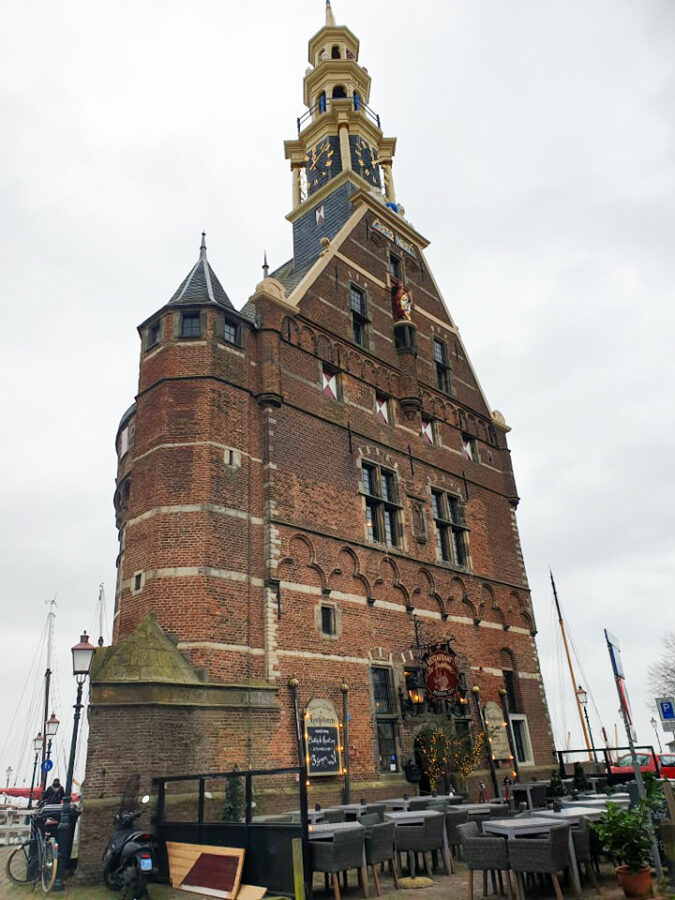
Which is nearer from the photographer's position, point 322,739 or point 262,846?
point 262,846

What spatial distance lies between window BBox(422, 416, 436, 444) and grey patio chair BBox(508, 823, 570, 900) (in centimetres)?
1778

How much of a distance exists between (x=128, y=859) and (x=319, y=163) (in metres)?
30.1

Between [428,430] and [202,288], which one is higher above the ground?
[202,288]

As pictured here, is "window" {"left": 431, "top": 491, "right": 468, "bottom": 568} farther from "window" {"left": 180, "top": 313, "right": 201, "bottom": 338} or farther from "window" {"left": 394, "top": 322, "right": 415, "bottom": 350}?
"window" {"left": 180, "top": 313, "right": 201, "bottom": 338}

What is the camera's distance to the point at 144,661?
14297mm

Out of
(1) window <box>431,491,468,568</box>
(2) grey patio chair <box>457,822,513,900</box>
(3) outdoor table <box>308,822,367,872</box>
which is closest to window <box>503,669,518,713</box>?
(1) window <box>431,491,468,568</box>

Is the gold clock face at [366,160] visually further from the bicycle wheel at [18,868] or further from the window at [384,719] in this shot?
the bicycle wheel at [18,868]

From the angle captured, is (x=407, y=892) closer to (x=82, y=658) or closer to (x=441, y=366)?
(x=82, y=658)

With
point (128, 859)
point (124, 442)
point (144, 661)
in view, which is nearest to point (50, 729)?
point (124, 442)

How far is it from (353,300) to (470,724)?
1475cm

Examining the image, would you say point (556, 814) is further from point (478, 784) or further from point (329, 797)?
point (478, 784)

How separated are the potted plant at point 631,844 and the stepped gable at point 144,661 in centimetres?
888

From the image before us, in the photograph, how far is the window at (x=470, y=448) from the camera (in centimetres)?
2748

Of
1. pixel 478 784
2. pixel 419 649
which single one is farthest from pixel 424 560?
pixel 478 784
